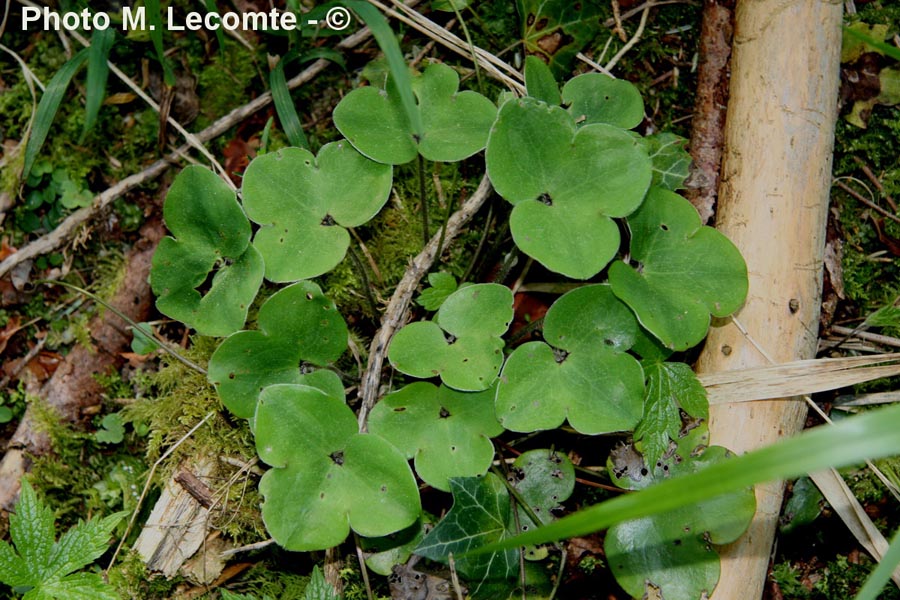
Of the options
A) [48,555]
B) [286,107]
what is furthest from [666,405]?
[48,555]

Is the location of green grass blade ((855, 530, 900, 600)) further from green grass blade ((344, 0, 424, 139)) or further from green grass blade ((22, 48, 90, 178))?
green grass blade ((22, 48, 90, 178))

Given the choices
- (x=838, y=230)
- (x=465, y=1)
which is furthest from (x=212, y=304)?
(x=838, y=230)

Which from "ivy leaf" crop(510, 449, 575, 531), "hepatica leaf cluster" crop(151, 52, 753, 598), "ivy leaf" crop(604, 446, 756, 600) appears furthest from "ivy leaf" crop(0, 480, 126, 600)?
"ivy leaf" crop(604, 446, 756, 600)

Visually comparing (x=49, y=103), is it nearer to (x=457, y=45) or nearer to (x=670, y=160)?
(x=457, y=45)

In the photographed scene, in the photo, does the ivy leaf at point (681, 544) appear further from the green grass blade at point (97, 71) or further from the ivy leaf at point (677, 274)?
the green grass blade at point (97, 71)

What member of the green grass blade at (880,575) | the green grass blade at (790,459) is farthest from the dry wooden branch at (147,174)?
the green grass blade at (880,575)

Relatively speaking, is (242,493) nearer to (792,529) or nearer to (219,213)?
(219,213)
